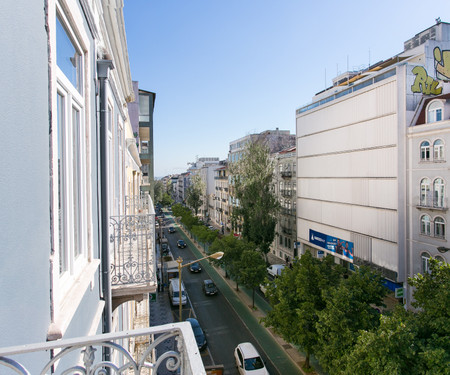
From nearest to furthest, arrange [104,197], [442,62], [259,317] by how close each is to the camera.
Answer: [104,197] → [259,317] → [442,62]

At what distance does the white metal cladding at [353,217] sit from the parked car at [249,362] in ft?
38.8

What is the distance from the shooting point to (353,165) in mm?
24312

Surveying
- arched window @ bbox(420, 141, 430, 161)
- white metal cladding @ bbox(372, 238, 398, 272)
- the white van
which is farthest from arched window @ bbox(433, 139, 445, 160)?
the white van

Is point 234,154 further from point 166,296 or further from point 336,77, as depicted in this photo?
point 166,296

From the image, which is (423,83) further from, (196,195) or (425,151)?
(196,195)

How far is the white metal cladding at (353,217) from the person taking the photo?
2130 cm

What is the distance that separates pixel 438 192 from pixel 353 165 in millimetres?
6660

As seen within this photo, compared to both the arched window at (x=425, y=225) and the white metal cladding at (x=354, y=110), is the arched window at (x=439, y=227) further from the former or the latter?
the white metal cladding at (x=354, y=110)

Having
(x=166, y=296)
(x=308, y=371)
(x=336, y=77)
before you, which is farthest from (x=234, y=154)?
(x=308, y=371)

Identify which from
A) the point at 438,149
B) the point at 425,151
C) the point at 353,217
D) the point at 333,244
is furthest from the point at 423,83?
the point at 333,244

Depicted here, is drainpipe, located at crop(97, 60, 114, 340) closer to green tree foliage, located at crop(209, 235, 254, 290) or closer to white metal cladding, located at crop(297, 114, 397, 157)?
white metal cladding, located at crop(297, 114, 397, 157)

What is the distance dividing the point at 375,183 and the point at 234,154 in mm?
32258

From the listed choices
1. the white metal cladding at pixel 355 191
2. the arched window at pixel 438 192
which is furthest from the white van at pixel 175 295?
the arched window at pixel 438 192

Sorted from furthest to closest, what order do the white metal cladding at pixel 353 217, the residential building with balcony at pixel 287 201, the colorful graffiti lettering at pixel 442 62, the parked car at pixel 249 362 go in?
the residential building with balcony at pixel 287 201 < the colorful graffiti lettering at pixel 442 62 < the white metal cladding at pixel 353 217 < the parked car at pixel 249 362
